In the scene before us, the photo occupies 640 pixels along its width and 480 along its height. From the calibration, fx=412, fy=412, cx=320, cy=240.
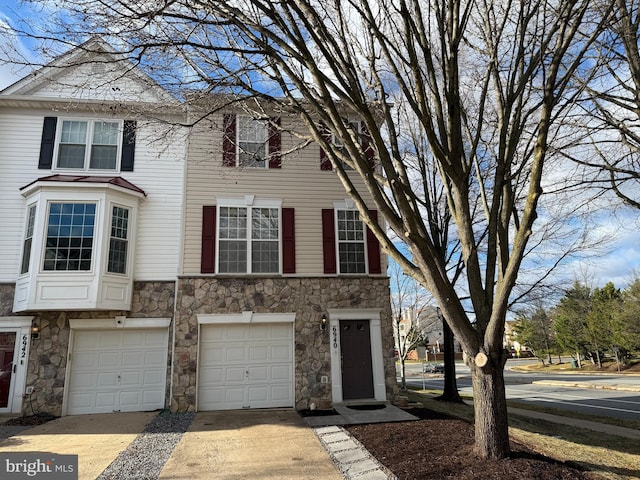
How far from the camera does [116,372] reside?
9.91 metres

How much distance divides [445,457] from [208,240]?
7.44m

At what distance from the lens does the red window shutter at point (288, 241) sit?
10734mm

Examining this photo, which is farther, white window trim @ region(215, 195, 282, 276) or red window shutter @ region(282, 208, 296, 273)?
red window shutter @ region(282, 208, 296, 273)

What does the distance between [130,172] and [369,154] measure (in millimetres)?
6507

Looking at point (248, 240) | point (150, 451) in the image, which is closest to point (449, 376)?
point (248, 240)

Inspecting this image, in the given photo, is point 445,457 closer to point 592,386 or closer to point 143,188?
point 143,188

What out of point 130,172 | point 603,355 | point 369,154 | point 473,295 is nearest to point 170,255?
point 130,172

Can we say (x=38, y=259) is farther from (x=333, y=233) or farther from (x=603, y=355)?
(x=603, y=355)

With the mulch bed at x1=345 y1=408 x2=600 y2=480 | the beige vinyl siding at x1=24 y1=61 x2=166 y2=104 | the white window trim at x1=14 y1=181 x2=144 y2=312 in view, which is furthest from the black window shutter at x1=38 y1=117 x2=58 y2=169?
the mulch bed at x1=345 y1=408 x2=600 y2=480

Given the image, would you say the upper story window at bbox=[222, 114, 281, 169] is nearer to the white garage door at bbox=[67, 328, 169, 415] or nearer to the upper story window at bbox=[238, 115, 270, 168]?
the upper story window at bbox=[238, 115, 270, 168]

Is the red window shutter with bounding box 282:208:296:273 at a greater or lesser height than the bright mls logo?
greater

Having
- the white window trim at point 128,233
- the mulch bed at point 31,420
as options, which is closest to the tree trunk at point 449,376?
the white window trim at point 128,233

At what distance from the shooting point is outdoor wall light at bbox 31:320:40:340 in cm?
955

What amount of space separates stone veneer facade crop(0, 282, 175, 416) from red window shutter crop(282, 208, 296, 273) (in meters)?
3.08
